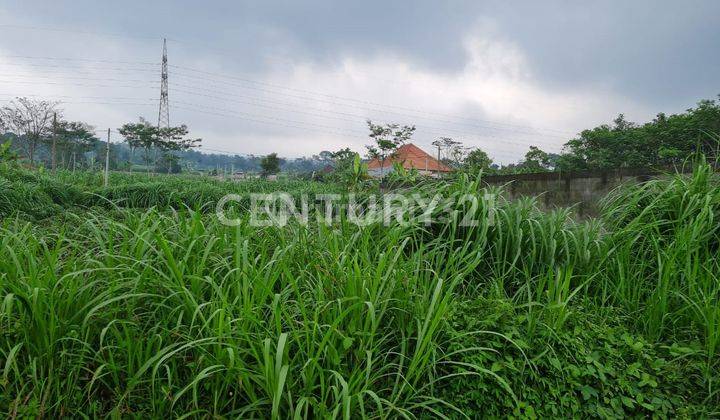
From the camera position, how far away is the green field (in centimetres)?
129

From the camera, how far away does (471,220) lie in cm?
227

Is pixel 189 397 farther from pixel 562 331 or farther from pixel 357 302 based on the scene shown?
pixel 562 331

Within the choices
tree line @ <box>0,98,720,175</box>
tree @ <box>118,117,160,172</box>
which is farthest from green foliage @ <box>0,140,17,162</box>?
tree @ <box>118,117,160,172</box>

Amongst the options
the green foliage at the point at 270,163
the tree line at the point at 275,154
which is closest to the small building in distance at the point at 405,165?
the tree line at the point at 275,154

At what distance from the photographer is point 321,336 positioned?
4.62 ft

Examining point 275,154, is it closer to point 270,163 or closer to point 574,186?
point 270,163

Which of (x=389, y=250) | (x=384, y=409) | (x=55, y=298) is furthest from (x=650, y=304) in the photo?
(x=55, y=298)

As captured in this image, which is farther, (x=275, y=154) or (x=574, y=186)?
(x=275, y=154)

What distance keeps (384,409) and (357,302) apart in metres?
0.32

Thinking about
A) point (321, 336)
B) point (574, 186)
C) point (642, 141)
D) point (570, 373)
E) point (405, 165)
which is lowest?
point (570, 373)

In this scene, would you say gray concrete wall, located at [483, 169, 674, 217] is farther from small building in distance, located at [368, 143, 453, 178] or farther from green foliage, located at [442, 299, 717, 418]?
green foliage, located at [442, 299, 717, 418]

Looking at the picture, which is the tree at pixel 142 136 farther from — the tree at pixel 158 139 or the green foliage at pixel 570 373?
the green foliage at pixel 570 373

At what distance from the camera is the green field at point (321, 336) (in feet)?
4.24

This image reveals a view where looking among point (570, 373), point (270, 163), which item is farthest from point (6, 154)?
point (270, 163)
